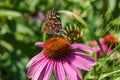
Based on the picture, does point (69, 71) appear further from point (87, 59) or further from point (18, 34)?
point (18, 34)

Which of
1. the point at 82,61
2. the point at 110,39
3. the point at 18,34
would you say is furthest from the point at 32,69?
the point at 18,34

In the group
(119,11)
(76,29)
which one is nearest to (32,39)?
(119,11)

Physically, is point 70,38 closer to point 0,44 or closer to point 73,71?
point 73,71

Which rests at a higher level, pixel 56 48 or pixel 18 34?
pixel 56 48

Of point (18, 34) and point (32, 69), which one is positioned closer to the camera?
point (32, 69)

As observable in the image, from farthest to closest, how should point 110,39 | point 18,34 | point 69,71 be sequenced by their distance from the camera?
1. point 18,34
2. point 110,39
3. point 69,71

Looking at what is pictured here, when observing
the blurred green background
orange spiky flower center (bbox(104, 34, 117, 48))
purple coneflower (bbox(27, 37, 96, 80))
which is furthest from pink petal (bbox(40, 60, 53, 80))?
the blurred green background

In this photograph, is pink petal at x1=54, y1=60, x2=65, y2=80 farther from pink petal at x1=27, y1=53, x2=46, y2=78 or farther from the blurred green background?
Answer: the blurred green background

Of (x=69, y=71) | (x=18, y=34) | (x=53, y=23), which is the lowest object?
(x=18, y=34)
